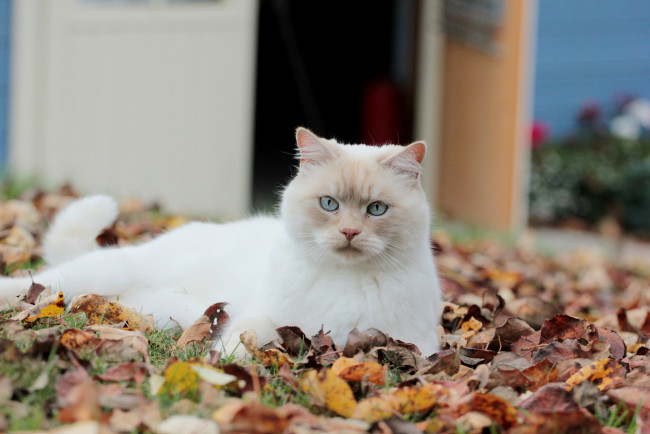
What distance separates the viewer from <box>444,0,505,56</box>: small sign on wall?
25.6 ft

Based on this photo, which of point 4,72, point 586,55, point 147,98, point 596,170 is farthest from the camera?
point 586,55

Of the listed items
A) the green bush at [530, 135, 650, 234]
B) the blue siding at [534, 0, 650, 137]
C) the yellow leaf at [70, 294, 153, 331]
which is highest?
the blue siding at [534, 0, 650, 137]

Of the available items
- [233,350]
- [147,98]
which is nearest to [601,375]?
[233,350]

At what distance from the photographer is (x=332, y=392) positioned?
63.3 inches

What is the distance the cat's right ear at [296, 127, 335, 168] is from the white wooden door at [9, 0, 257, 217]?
10.3 feet

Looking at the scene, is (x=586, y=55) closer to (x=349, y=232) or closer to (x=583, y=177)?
(x=583, y=177)

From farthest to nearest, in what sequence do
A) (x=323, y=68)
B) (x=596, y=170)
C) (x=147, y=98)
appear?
(x=596, y=170) < (x=323, y=68) < (x=147, y=98)

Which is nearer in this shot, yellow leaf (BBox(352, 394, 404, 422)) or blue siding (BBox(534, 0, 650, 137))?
yellow leaf (BBox(352, 394, 404, 422))

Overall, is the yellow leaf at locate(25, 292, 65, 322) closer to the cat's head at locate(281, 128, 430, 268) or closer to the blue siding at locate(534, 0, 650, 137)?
the cat's head at locate(281, 128, 430, 268)

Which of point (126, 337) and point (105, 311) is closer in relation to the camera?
point (126, 337)

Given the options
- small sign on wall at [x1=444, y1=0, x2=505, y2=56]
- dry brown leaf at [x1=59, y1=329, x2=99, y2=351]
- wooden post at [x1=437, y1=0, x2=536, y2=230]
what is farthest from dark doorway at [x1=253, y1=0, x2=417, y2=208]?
dry brown leaf at [x1=59, y1=329, x2=99, y2=351]

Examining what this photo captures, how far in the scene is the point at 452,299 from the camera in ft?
10.0

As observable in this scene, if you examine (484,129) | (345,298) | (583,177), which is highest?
(484,129)

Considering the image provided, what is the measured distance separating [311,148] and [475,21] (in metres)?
6.40
